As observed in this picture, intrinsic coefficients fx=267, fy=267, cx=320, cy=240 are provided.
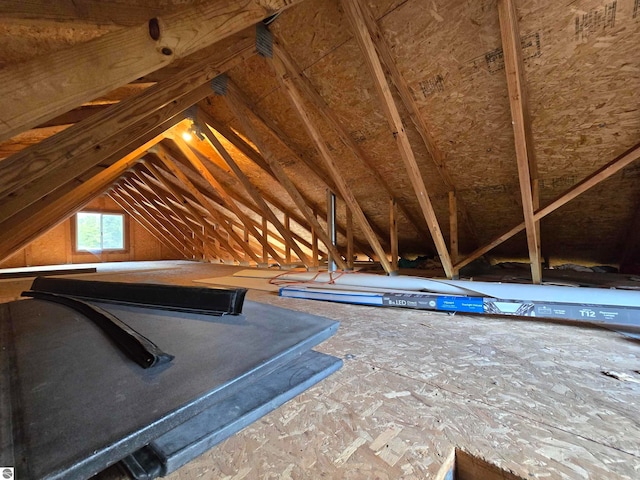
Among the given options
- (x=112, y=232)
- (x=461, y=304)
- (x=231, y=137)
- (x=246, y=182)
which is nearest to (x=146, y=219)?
(x=112, y=232)

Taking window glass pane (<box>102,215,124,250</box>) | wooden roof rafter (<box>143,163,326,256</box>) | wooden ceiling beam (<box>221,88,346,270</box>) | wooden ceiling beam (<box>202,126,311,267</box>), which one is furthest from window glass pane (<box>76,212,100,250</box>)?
wooden ceiling beam (<box>221,88,346,270</box>)

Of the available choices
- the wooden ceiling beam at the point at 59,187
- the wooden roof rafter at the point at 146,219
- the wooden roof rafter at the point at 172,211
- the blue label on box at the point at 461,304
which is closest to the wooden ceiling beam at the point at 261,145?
the wooden ceiling beam at the point at 59,187

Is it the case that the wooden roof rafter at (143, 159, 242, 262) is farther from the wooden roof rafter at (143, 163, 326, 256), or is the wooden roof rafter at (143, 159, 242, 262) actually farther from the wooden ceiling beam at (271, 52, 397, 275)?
the wooden ceiling beam at (271, 52, 397, 275)

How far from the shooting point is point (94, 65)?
979 millimetres

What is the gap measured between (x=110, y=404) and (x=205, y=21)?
1.57 meters

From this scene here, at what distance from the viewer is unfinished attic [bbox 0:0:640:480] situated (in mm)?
882

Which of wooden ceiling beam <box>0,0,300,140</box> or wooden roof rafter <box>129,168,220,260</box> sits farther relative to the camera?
wooden roof rafter <box>129,168,220,260</box>

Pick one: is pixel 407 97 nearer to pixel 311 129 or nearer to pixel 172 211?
pixel 311 129

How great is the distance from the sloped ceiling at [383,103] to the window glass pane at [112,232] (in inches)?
261

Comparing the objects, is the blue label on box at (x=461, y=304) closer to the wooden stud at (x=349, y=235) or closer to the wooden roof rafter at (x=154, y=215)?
the wooden stud at (x=349, y=235)

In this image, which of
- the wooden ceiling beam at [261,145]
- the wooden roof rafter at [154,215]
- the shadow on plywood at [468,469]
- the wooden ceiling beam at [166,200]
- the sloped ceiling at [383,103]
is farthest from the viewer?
the wooden roof rafter at [154,215]

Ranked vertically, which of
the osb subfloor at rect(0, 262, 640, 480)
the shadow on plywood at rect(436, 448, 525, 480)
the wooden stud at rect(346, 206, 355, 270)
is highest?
the wooden stud at rect(346, 206, 355, 270)

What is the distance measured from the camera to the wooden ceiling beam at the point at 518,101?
5.87ft

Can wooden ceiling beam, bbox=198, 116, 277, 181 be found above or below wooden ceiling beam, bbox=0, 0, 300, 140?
above
